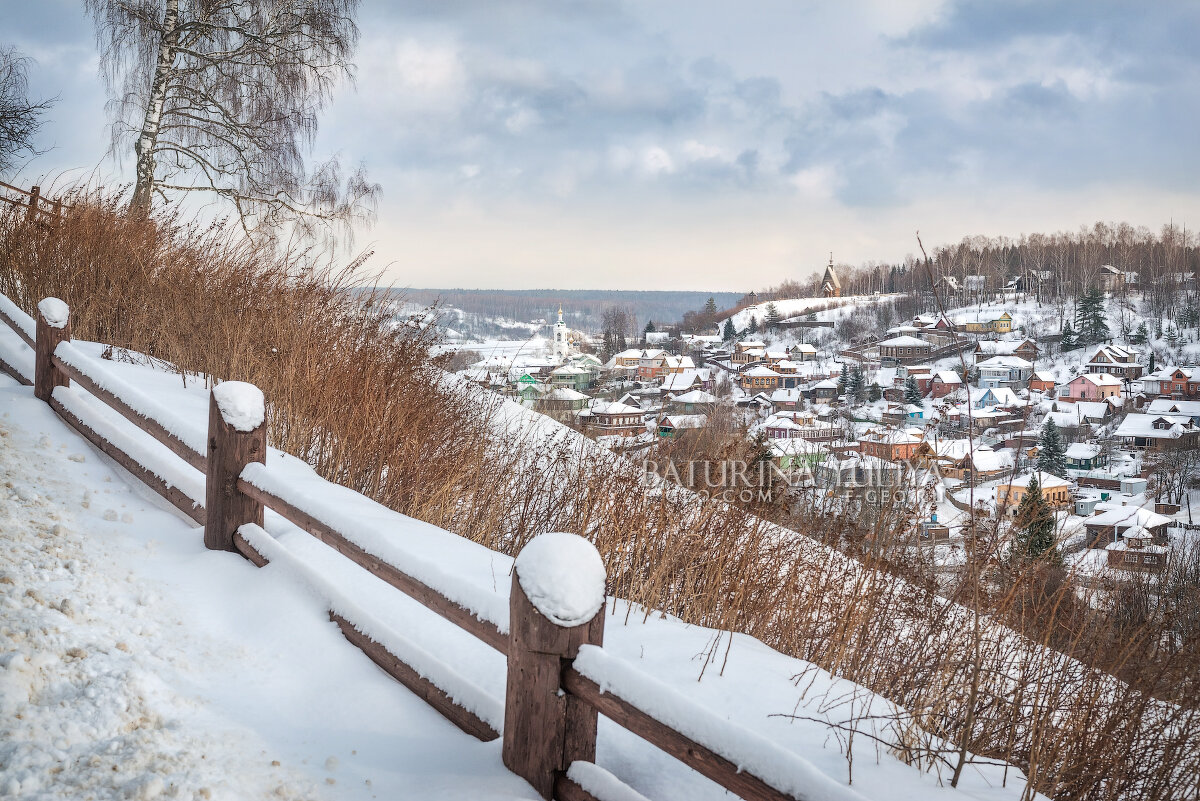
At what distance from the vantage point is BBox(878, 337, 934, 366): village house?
2005 inches

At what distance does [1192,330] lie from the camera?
50031 millimetres

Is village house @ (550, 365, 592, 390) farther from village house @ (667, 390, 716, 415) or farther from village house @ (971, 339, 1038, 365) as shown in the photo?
village house @ (971, 339, 1038, 365)

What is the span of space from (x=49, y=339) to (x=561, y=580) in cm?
482

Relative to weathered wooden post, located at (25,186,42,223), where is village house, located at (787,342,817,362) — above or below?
below

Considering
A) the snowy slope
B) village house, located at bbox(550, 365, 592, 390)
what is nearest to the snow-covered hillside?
village house, located at bbox(550, 365, 592, 390)

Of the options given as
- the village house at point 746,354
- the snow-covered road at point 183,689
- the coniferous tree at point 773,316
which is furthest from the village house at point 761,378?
the snow-covered road at point 183,689

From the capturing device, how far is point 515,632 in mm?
1614

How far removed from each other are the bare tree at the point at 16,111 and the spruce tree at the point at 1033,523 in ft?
51.7

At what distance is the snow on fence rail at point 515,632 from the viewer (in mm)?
1322

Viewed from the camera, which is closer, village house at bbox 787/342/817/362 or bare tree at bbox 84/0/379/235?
bare tree at bbox 84/0/379/235

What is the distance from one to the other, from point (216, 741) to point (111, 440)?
2802 millimetres

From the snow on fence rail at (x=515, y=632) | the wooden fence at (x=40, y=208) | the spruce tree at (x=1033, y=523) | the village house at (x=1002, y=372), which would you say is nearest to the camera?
the snow on fence rail at (x=515, y=632)

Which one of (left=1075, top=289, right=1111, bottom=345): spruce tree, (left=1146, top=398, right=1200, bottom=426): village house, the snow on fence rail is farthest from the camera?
(left=1075, top=289, right=1111, bottom=345): spruce tree

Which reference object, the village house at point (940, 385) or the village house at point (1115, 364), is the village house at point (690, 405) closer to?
the village house at point (940, 385)
